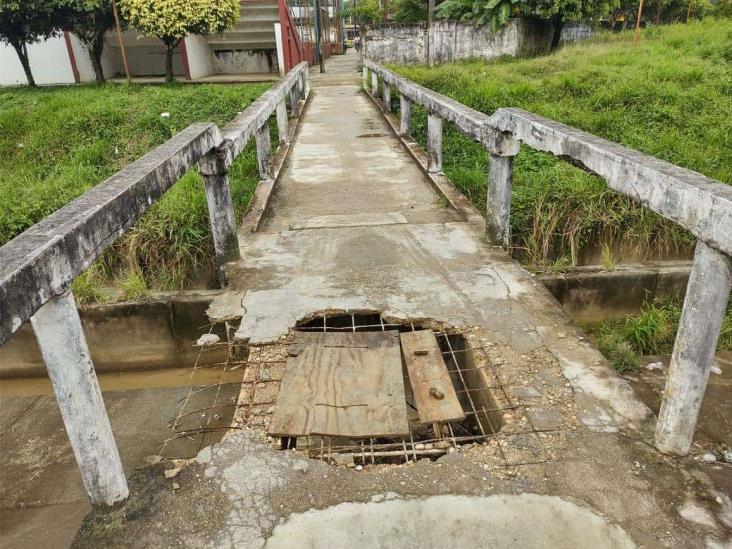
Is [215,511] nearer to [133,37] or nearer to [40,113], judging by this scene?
[40,113]

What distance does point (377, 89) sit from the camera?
12.4m

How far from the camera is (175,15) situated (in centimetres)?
1205

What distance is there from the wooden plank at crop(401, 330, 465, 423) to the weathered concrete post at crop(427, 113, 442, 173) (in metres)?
3.38

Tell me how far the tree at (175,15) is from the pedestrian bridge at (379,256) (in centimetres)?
648

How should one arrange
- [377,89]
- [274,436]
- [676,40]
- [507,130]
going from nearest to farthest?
Answer: [274,436] < [507,130] < [377,89] < [676,40]

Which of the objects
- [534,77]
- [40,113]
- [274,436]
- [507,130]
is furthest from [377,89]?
[274,436]

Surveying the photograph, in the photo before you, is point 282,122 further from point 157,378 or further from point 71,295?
point 71,295

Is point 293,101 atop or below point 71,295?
below

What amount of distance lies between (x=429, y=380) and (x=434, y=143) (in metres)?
3.91

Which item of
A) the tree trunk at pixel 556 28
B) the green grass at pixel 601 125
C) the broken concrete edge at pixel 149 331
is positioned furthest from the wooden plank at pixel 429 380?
the tree trunk at pixel 556 28

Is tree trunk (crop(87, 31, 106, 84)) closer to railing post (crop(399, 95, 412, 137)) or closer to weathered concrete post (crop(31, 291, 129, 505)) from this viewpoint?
railing post (crop(399, 95, 412, 137))

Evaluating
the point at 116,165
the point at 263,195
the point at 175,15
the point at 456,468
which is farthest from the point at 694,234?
the point at 175,15

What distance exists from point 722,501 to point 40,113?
35.9 ft

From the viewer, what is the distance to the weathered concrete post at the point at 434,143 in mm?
5938
